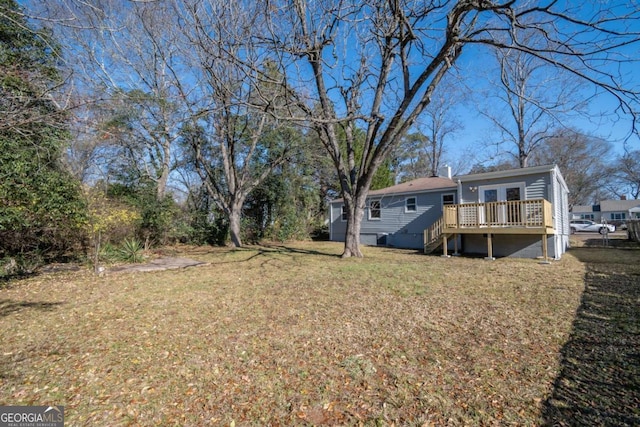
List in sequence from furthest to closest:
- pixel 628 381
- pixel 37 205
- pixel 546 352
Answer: pixel 37 205, pixel 546 352, pixel 628 381

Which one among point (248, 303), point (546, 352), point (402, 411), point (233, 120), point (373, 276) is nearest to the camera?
point (402, 411)

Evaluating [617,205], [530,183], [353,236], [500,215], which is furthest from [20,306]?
[617,205]

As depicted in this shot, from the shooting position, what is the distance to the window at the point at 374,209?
16766 millimetres

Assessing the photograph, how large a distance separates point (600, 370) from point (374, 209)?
46.2 feet

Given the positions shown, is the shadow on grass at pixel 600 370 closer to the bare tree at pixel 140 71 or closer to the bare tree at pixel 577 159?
the bare tree at pixel 140 71

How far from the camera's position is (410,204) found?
1520 centimetres

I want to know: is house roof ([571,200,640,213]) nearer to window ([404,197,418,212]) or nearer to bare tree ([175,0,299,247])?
window ([404,197,418,212])

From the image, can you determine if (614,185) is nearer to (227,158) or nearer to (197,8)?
(227,158)

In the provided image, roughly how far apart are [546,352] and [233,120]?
1309cm

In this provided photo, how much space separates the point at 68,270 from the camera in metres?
7.53

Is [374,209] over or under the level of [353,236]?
over

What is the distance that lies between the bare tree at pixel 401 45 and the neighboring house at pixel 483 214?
4.42 metres

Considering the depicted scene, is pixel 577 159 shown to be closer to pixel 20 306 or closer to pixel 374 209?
pixel 374 209

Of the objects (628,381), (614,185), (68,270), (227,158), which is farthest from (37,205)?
(614,185)
